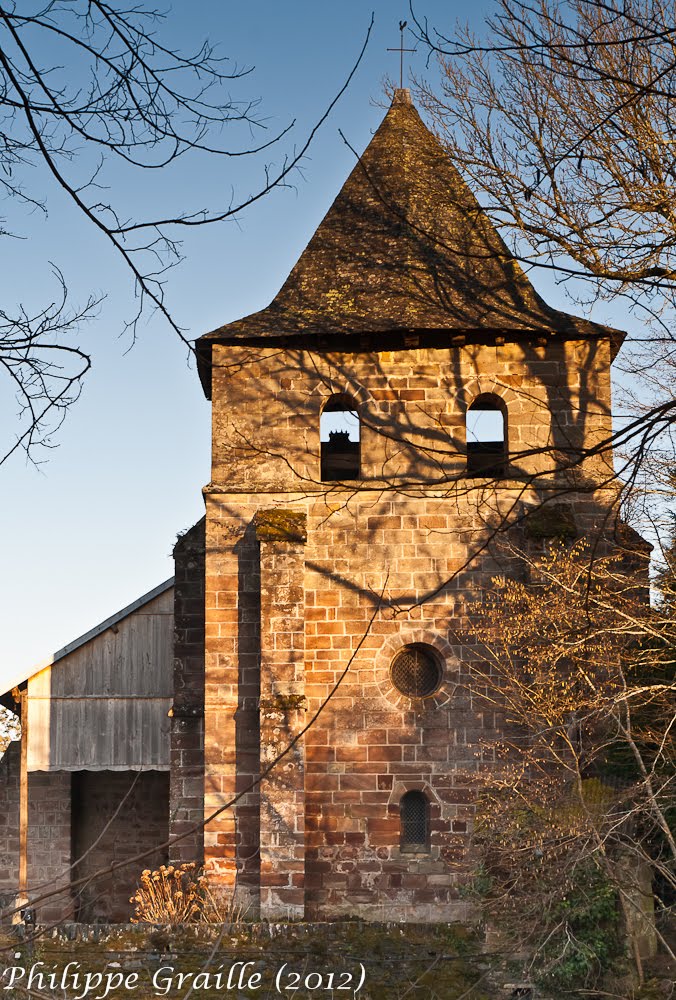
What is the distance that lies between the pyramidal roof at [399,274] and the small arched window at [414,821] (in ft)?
19.4

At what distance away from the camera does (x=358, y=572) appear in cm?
1564

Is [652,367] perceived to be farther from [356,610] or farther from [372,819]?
[372,819]

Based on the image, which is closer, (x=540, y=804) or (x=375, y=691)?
(x=540, y=804)

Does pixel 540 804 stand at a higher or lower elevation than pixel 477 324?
lower

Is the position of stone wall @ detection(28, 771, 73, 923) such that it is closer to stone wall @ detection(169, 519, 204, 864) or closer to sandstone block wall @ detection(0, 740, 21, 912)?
sandstone block wall @ detection(0, 740, 21, 912)

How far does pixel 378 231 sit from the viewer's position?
1773cm

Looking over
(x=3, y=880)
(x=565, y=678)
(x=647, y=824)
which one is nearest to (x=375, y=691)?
(x=565, y=678)

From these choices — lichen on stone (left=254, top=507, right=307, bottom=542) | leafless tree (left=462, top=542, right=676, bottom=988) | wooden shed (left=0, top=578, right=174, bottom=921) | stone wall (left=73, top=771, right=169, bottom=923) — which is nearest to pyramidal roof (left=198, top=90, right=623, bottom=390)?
lichen on stone (left=254, top=507, right=307, bottom=542)

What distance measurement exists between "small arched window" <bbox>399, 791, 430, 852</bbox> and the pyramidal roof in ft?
19.4

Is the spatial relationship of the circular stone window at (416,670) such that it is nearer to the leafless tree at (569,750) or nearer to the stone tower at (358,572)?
the stone tower at (358,572)

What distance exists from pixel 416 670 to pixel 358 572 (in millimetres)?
1443

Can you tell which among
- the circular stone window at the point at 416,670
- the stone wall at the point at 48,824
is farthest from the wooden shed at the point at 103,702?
the circular stone window at the point at 416,670

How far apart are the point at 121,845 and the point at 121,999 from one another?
6.93m

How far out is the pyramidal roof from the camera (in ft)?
53.0
